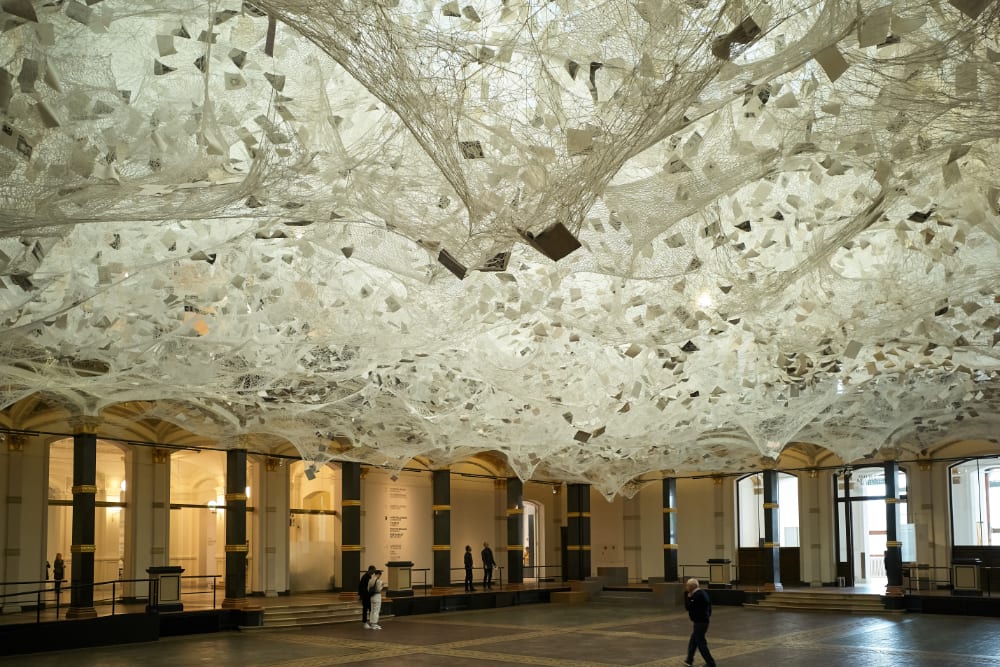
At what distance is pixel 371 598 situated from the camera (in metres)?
19.2

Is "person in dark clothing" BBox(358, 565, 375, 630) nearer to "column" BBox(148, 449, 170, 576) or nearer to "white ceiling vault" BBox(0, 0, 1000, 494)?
"column" BBox(148, 449, 170, 576)

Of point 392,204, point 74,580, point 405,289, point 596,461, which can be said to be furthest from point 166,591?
point 392,204

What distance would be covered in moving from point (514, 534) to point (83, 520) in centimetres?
1203

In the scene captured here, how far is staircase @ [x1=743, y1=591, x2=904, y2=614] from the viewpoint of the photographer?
71.4ft

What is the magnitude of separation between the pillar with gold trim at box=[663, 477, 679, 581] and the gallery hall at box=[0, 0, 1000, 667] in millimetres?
2156

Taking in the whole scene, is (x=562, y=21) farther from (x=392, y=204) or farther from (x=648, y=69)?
(x=392, y=204)

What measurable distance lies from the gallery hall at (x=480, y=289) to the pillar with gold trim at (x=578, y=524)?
3.08 meters

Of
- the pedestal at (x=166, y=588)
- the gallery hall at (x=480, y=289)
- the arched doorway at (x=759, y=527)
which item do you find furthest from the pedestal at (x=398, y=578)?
the arched doorway at (x=759, y=527)

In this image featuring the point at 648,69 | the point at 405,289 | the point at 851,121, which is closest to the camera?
the point at 648,69

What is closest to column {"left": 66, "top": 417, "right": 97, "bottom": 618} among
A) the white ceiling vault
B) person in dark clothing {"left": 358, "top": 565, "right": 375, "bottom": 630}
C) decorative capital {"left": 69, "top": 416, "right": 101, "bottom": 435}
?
decorative capital {"left": 69, "top": 416, "right": 101, "bottom": 435}

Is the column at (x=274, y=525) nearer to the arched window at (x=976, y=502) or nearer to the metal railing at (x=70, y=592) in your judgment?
the metal railing at (x=70, y=592)

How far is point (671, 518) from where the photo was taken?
89.1 ft

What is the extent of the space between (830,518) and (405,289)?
19405mm

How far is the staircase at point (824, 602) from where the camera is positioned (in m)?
21.8
